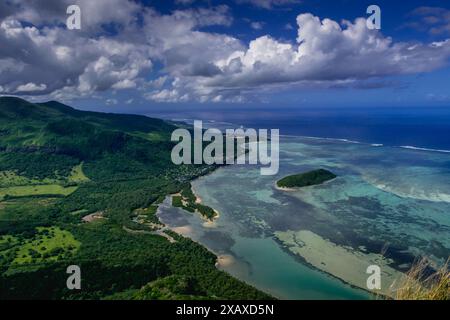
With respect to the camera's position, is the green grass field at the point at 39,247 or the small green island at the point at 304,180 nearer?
the green grass field at the point at 39,247

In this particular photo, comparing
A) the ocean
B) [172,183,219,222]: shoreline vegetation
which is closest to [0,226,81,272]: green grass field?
the ocean

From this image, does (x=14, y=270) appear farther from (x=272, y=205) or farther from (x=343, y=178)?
(x=343, y=178)

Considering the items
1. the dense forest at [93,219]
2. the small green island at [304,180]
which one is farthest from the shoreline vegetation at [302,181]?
the dense forest at [93,219]

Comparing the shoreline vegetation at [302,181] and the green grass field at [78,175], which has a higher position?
the shoreline vegetation at [302,181]

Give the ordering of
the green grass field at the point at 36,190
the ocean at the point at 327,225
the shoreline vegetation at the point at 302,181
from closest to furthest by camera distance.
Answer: the ocean at the point at 327,225 → the shoreline vegetation at the point at 302,181 → the green grass field at the point at 36,190

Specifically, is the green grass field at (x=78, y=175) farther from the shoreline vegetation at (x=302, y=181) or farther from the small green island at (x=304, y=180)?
the small green island at (x=304, y=180)

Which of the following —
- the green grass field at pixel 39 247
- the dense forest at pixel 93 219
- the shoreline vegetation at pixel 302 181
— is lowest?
the green grass field at pixel 39 247
